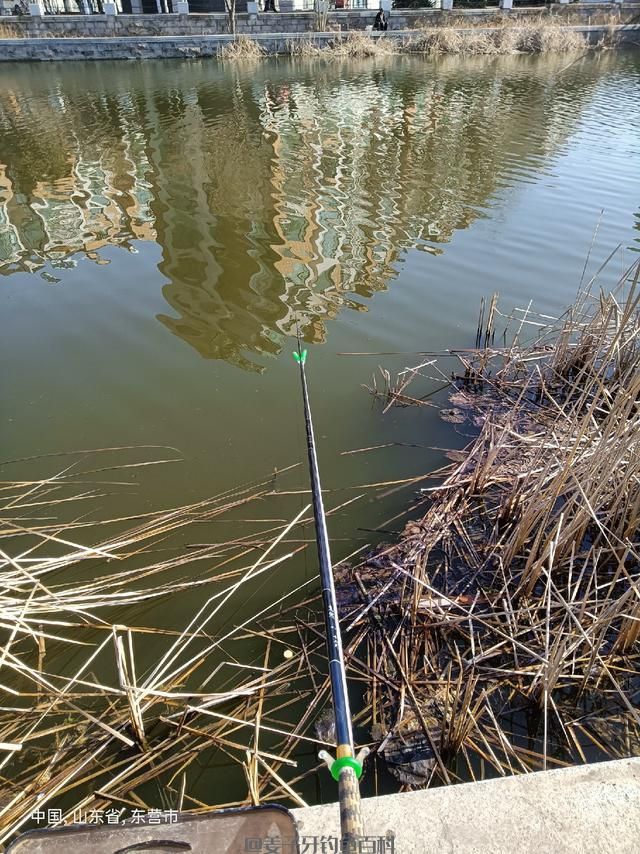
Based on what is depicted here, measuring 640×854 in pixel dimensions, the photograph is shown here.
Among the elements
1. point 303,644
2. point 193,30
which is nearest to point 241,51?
point 193,30

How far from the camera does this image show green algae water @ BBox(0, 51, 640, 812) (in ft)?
13.9

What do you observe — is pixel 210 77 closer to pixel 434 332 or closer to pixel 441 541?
pixel 434 332

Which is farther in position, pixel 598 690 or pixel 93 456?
pixel 93 456

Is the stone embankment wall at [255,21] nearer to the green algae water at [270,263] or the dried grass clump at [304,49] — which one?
the dried grass clump at [304,49]

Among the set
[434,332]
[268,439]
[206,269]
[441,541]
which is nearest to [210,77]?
[206,269]

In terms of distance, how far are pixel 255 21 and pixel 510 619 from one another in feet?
122

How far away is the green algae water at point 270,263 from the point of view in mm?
4246

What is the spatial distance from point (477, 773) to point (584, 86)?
23.8m

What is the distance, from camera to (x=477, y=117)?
15.1m

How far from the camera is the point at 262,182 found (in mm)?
10336

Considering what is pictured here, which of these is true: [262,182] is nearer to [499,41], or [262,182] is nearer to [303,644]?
[303,644]

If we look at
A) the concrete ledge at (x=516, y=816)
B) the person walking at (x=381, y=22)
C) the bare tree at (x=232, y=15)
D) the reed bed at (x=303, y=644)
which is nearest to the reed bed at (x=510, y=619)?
the reed bed at (x=303, y=644)

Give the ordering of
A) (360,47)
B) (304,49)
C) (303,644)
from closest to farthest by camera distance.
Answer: (303,644) < (360,47) < (304,49)

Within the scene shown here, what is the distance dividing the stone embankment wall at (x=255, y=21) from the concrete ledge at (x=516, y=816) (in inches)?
1444
